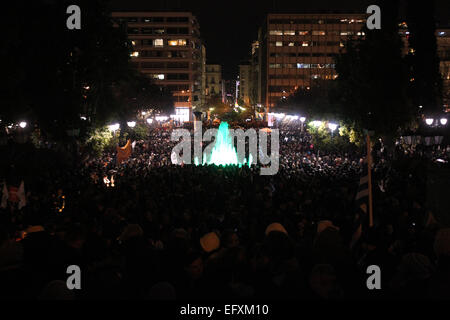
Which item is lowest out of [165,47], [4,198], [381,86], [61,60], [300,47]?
[4,198]

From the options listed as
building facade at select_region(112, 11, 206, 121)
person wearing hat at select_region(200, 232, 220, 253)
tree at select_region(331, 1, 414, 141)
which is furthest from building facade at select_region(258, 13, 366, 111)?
person wearing hat at select_region(200, 232, 220, 253)

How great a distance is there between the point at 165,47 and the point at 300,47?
37.4 metres

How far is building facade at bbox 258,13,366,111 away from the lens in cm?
12181

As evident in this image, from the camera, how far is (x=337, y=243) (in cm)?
583

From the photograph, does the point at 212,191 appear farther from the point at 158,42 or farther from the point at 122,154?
the point at 158,42

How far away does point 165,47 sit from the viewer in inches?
4596

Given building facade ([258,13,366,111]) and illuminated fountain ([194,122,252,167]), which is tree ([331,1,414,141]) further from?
building facade ([258,13,366,111])

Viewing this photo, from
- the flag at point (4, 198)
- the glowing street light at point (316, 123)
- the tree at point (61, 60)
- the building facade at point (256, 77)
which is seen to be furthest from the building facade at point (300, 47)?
the flag at point (4, 198)

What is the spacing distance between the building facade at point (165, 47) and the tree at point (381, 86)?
88.9 m

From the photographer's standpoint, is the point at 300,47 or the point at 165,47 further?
the point at 300,47

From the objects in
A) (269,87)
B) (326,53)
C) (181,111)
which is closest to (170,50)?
(181,111)

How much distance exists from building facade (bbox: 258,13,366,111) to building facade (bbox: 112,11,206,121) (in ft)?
76.7

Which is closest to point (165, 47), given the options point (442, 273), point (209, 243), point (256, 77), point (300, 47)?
point (300, 47)
